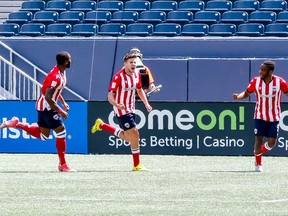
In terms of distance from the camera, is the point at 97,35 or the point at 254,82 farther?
the point at 97,35

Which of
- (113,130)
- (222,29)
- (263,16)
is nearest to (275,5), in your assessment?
(263,16)

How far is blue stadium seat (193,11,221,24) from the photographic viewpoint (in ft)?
85.1

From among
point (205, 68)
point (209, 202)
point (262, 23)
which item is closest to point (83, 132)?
point (205, 68)

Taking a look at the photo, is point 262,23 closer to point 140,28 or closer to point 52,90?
point 140,28

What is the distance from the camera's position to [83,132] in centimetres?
2123

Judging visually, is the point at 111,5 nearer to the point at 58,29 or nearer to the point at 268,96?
the point at 58,29

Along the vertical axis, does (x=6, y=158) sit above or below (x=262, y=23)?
below

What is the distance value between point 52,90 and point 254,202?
540 cm

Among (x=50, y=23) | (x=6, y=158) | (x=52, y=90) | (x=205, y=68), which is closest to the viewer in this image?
(x=52, y=90)

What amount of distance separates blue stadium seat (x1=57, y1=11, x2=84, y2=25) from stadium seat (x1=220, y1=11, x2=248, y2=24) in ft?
12.2

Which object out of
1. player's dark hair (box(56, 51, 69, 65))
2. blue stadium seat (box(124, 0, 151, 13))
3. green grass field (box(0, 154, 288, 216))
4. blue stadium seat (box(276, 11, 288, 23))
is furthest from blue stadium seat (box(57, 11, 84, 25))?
player's dark hair (box(56, 51, 69, 65))

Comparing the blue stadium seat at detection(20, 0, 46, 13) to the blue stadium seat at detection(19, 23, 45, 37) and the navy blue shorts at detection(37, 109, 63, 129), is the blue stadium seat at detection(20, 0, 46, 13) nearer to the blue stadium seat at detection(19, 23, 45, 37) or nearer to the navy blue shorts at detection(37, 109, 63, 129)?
the blue stadium seat at detection(19, 23, 45, 37)

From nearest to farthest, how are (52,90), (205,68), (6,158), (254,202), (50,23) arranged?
(254,202), (52,90), (6,158), (205,68), (50,23)

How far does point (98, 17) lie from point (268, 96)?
10666 mm
